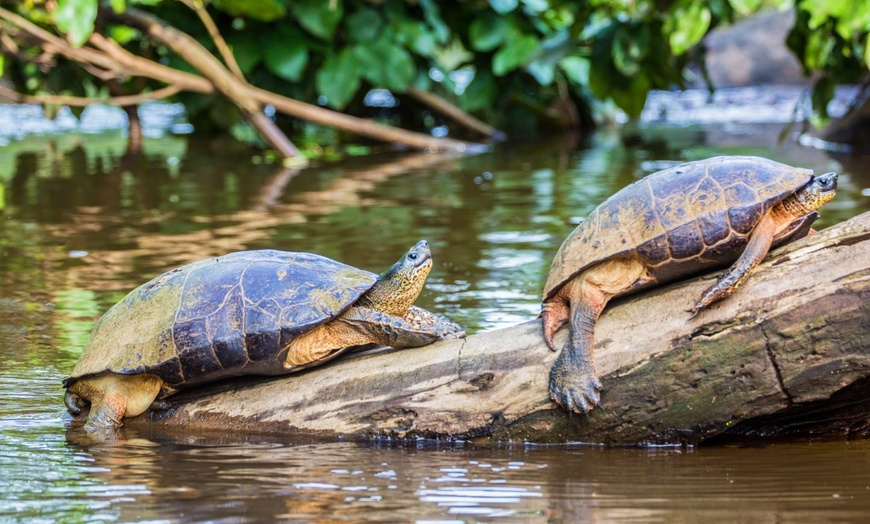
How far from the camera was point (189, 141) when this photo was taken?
15.5 meters

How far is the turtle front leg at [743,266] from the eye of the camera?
3.83 meters

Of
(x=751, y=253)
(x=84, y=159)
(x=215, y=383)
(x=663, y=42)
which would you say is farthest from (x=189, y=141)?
(x=751, y=253)

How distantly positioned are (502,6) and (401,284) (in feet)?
36.2

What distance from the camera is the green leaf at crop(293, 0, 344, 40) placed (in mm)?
13641

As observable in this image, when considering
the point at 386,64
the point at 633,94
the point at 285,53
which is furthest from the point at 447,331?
the point at 285,53

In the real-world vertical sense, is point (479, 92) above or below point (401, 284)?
above

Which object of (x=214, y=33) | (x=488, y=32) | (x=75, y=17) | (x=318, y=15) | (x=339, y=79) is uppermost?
(x=488, y=32)

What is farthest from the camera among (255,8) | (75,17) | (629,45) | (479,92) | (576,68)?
(576,68)

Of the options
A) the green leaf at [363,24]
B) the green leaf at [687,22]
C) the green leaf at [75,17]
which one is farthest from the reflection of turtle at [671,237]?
the green leaf at [363,24]

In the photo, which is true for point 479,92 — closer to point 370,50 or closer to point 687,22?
point 370,50

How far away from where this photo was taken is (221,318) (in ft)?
13.7

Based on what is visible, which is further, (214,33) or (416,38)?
(416,38)

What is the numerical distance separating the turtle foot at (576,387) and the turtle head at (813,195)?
0.96 metres

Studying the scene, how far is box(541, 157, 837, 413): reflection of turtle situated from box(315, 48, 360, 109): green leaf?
1000 centimetres
